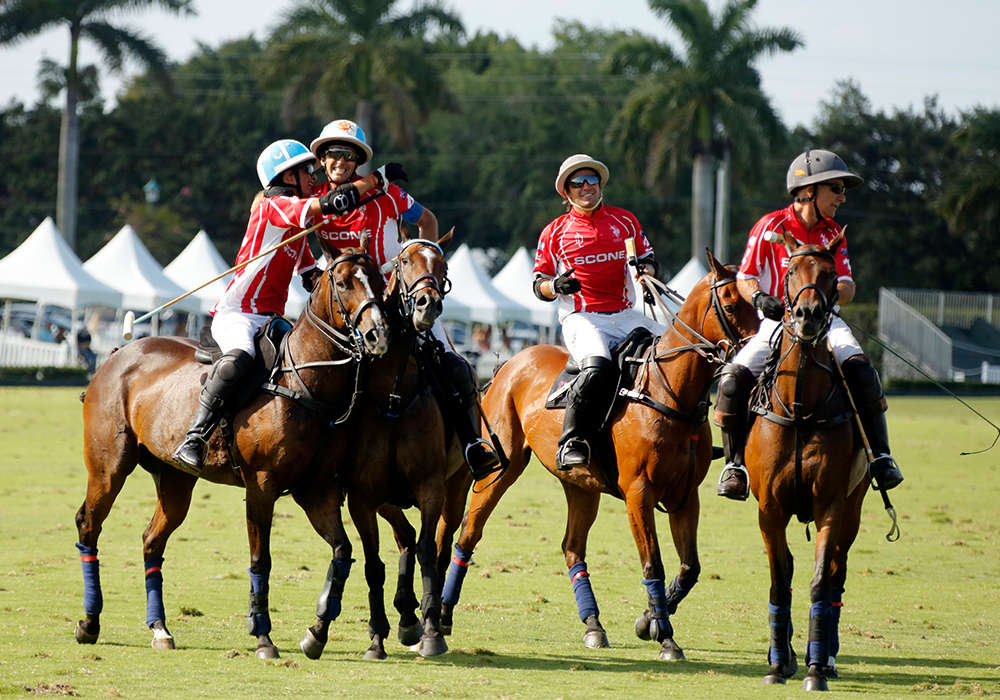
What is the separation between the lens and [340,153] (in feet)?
27.8

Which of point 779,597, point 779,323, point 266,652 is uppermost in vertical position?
point 779,323

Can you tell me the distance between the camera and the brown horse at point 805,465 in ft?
24.7

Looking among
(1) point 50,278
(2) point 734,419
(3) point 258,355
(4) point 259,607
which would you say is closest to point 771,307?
(2) point 734,419

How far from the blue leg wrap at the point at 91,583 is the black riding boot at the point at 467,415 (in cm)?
240

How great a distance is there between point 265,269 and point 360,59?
4083cm

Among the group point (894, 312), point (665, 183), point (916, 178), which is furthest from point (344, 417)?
point (916, 178)

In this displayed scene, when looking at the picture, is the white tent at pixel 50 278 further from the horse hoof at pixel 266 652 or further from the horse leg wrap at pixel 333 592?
the horse leg wrap at pixel 333 592

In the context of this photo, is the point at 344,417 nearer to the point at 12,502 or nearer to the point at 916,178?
the point at 12,502

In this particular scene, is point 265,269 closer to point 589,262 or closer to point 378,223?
point 378,223

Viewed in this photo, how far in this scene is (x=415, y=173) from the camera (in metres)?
70.7

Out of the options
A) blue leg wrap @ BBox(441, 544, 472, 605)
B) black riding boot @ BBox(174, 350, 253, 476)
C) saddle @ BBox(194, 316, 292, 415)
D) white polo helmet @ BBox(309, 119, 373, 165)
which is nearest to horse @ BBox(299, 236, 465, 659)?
saddle @ BBox(194, 316, 292, 415)

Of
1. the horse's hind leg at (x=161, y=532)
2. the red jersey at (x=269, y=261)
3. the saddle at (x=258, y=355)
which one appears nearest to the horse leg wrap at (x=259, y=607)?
the horse's hind leg at (x=161, y=532)

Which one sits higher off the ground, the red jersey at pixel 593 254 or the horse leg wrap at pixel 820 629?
the red jersey at pixel 593 254

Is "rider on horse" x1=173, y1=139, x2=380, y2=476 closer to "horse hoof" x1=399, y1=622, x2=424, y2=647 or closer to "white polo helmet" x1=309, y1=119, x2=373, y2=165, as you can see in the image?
"white polo helmet" x1=309, y1=119, x2=373, y2=165
